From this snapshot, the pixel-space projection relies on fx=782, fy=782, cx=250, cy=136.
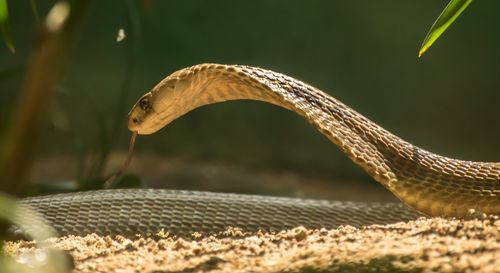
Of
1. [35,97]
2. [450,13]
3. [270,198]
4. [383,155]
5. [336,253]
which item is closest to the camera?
[35,97]

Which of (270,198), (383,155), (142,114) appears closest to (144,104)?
(142,114)

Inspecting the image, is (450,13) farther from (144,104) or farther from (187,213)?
(187,213)

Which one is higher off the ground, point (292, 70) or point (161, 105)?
point (292, 70)

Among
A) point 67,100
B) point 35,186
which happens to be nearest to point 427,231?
point 35,186

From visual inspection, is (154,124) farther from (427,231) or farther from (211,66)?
(427,231)

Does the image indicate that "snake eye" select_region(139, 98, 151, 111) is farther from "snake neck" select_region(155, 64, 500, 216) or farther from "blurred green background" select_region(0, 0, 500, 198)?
"blurred green background" select_region(0, 0, 500, 198)

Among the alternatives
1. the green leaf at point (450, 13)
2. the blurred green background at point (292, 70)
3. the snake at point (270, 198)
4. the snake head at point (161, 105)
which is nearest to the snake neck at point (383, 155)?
the snake at point (270, 198)
